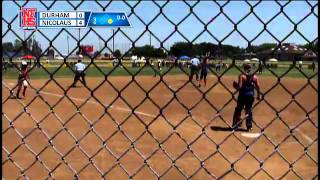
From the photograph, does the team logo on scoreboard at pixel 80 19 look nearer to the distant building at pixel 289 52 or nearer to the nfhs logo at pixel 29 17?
the nfhs logo at pixel 29 17

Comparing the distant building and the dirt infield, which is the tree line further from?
the dirt infield

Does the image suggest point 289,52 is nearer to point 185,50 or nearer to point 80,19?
point 185,50

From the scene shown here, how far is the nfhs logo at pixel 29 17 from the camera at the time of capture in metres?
A: 3.59

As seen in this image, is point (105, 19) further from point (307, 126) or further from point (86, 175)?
point (307, 126)

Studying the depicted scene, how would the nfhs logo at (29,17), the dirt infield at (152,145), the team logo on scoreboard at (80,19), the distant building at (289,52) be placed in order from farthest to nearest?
the dirt infield at (152,145)
the distant building at (289,52)
the nfhs logo at (29,17)
the team logo on scoreboard at (80,19)

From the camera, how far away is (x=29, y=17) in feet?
11.8

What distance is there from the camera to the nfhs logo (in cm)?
359

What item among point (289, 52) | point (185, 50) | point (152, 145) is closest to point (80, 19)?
point (185, 50)

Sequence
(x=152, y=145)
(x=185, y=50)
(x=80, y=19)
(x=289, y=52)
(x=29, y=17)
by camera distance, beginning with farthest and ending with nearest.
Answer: (x=152, y=145), (x=289, y=52), (x=185, y=50), (x=29, y=17), (x=80, y=19)

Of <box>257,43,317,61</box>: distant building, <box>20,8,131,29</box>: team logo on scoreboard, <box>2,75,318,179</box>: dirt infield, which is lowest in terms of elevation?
<box>2,75,318,179</box>: dirt infield

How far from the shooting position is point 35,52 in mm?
3891

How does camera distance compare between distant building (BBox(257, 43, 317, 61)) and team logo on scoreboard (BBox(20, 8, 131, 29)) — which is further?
distant building (BBox(257, 43, 317, 61))

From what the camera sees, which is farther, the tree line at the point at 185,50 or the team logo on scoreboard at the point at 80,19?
the tree line at the point at 185,50

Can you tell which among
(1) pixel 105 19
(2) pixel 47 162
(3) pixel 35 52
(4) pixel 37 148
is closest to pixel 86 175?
(2) pixel 47 162
